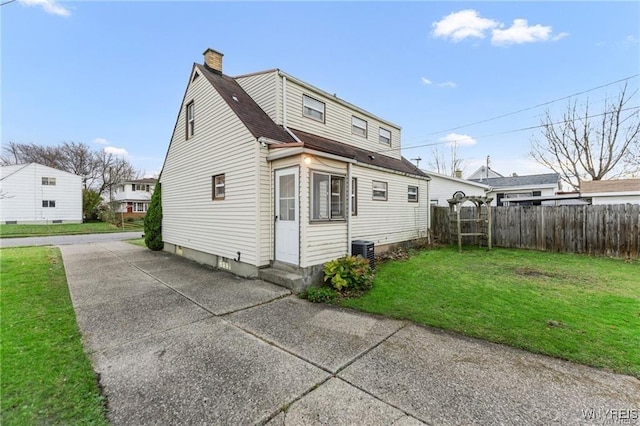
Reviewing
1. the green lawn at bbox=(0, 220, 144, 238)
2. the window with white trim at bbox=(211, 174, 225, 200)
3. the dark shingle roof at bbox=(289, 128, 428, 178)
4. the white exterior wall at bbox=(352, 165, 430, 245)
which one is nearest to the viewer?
the dark shingle roof at bbox=(289, 128, 428, 178)

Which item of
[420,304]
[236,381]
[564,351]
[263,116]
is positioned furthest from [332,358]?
[263,116]

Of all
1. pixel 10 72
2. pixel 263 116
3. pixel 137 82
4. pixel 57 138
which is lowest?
pixel 263 116

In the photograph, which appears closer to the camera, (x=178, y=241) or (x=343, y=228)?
(x=343, y=228)

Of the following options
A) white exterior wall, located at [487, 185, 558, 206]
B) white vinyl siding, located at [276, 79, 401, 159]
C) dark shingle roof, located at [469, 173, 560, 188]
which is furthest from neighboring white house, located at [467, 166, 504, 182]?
white vinyl siding, located at [276, 79, 401, 159]

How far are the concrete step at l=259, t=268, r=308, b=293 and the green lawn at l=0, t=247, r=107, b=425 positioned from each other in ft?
11.5

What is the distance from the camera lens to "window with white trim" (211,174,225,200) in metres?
8.21

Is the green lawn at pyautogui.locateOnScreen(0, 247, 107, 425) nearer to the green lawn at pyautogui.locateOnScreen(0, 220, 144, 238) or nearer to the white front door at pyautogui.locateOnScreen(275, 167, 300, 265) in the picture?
the white front door at pyautogui.locateOnScreen(275, 167, 300, 265)

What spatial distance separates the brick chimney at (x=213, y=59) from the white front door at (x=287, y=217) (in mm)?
5881

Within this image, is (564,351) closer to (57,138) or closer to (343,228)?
(343,228)

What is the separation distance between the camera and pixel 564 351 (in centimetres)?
333

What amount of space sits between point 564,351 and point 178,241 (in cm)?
1149

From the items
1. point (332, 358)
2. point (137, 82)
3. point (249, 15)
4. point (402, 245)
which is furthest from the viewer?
point (137, 82)

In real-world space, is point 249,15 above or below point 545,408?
above

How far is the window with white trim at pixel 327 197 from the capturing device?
6490 mm
